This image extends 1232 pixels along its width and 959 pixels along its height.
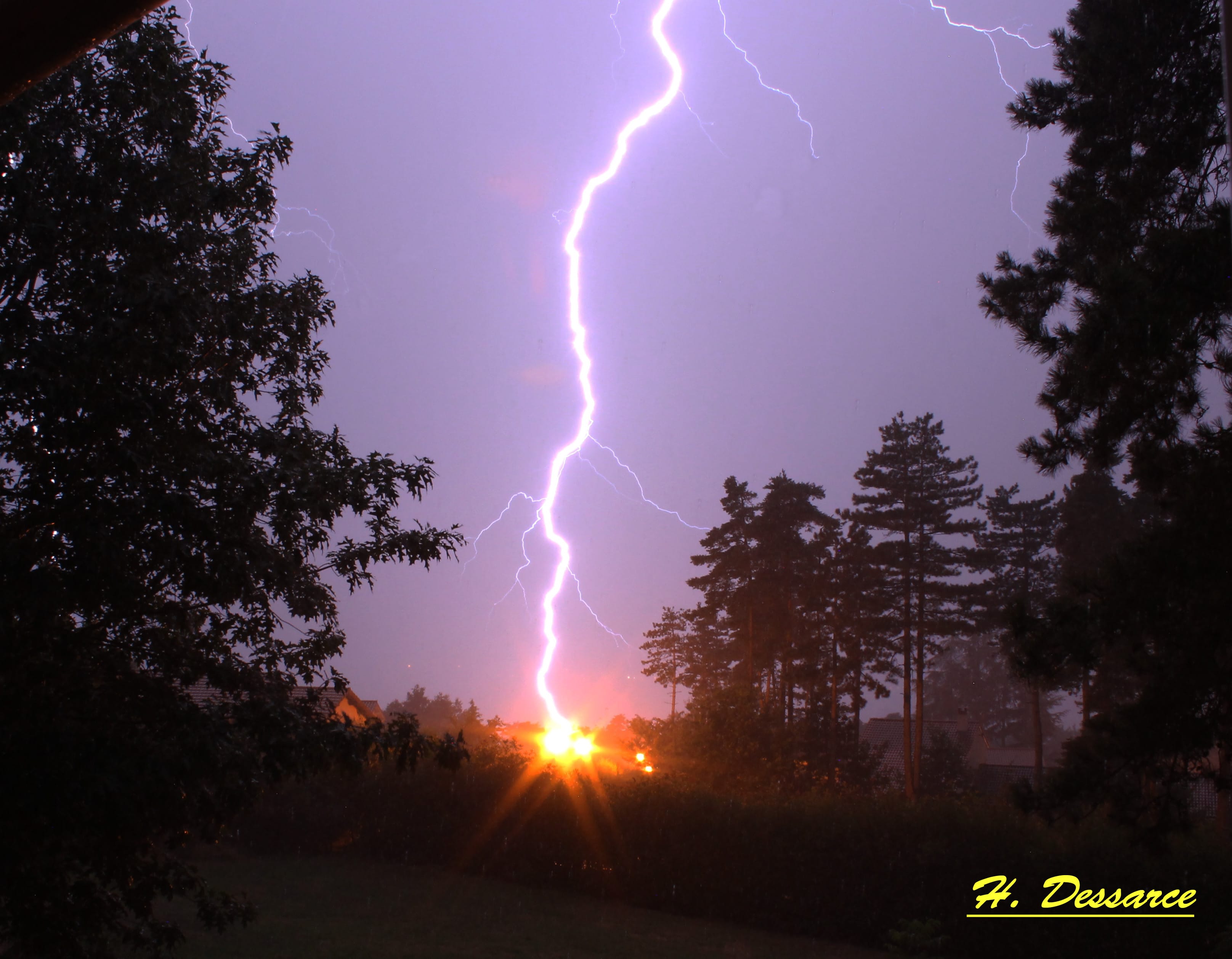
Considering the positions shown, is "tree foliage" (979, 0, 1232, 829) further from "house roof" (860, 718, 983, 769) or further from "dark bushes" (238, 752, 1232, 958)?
"house roof" (860, 718, 983, 769)

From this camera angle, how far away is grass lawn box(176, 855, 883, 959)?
36.2ft

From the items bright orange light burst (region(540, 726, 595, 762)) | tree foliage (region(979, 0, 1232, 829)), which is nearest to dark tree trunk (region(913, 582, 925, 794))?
bright orange light burst (region(540, 726, 595, 762))

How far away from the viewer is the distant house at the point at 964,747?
39.1m

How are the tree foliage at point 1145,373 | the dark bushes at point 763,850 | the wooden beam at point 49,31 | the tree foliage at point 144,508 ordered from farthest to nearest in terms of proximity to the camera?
the dark bushes at point 763,850
the tree foliage at point 1145,373
the tree foliage at point 144,508
the wooden beam at point 49,31

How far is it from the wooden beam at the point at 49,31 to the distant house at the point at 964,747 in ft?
123

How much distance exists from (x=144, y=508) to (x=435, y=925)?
1084 cm

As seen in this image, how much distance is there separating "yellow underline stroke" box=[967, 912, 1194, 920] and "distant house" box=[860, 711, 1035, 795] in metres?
22.6

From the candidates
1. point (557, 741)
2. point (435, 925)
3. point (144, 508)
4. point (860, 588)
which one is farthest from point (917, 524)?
point (144, 508)

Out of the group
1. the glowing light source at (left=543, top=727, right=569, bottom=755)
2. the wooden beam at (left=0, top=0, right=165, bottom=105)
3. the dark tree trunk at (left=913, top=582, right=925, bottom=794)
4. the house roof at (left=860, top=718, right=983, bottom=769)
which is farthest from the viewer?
the house roof at (left=860, top=718, right=983, bottom=769)

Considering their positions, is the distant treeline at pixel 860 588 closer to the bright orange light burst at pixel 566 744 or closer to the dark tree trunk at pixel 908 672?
the dark tree trunk at pixel 908 672

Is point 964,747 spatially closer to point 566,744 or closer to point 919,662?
point 919,662

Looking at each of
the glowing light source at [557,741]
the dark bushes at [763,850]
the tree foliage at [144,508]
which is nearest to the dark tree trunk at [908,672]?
the glowing light source at [557,741]

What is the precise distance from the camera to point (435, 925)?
41.8ft

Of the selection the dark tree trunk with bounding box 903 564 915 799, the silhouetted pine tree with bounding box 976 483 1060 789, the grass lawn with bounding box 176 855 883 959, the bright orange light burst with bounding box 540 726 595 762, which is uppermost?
the silhouetted pine tree with bounding box 976 483 1060 789
